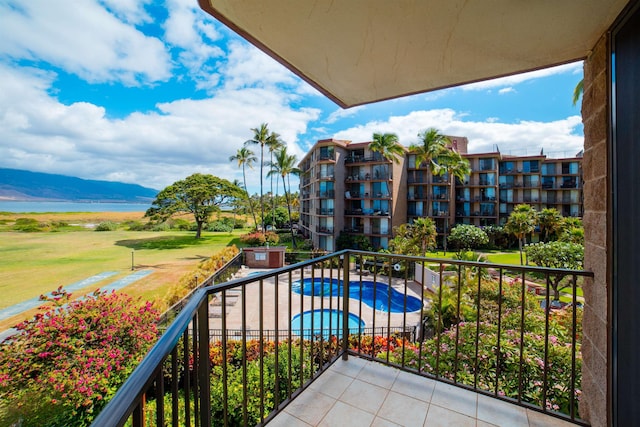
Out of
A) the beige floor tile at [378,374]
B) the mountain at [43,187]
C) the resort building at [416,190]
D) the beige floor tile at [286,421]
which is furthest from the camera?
the mountain at [43,187]

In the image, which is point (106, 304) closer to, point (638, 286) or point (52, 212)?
point (638, 286)

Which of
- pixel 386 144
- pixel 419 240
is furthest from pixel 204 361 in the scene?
pixel 386 144

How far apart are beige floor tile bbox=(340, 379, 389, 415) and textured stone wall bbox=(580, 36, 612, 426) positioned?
3.84 ft

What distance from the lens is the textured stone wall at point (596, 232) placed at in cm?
139

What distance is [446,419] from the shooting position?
1622 millimetres

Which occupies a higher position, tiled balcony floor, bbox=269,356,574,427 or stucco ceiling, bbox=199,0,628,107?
stucco ceiling, bbox=199,0,628,107

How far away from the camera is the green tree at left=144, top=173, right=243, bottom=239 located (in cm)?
2575

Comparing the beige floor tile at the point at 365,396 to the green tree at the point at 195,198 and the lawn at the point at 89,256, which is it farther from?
the green tree at the point at 195,198

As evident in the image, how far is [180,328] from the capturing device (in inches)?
30.1

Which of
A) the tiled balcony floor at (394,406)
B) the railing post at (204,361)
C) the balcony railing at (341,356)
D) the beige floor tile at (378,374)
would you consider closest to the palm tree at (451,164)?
the balcony railing at (341,356)

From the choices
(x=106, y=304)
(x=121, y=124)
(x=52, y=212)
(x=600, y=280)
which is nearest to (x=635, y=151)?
(x=600, y=280)

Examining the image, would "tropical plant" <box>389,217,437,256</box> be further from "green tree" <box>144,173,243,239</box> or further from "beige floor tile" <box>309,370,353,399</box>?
"green tree" <box>144,173,243,239</box>

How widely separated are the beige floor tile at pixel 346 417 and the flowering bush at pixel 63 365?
4404 mm

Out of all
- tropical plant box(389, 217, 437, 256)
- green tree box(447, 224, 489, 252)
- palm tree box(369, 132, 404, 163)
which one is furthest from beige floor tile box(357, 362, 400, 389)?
green tree box(447, 224, 489, 252)
